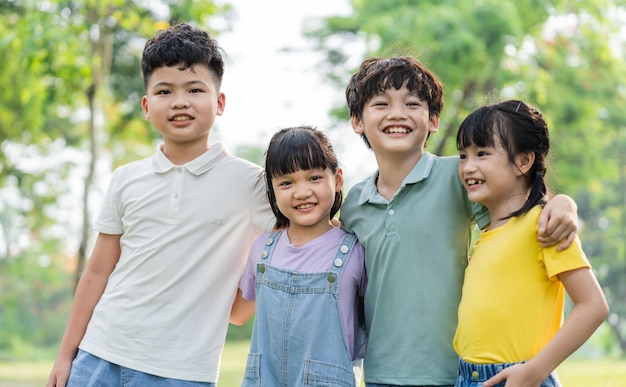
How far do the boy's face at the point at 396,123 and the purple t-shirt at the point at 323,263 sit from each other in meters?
0.33

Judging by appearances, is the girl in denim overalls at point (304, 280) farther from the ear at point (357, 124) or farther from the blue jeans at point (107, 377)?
the blue jeans at point (107, 377)

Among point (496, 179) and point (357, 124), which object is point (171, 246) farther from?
point (496, 179)

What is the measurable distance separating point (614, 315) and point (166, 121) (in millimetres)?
25867

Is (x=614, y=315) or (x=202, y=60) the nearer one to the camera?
(x=202, y=60)

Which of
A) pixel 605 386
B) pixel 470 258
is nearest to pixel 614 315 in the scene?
pixel 605 386

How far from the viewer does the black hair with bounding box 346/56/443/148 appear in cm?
260

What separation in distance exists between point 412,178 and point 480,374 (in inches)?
26.1

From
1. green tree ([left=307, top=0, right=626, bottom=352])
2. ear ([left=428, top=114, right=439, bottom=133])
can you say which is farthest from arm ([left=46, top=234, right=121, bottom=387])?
green tree ([left=307, top=0, right=626, bottom=352])

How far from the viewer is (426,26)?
10633mm

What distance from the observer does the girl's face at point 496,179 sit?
2.33 meters

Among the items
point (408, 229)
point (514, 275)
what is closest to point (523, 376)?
point (514, 275)

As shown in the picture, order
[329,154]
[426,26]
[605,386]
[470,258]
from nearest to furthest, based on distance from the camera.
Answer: [470,258] → [329,154] → [605,386] → [426,26]

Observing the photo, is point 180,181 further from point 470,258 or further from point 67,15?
point 67,15

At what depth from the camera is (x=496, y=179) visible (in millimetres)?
2322
